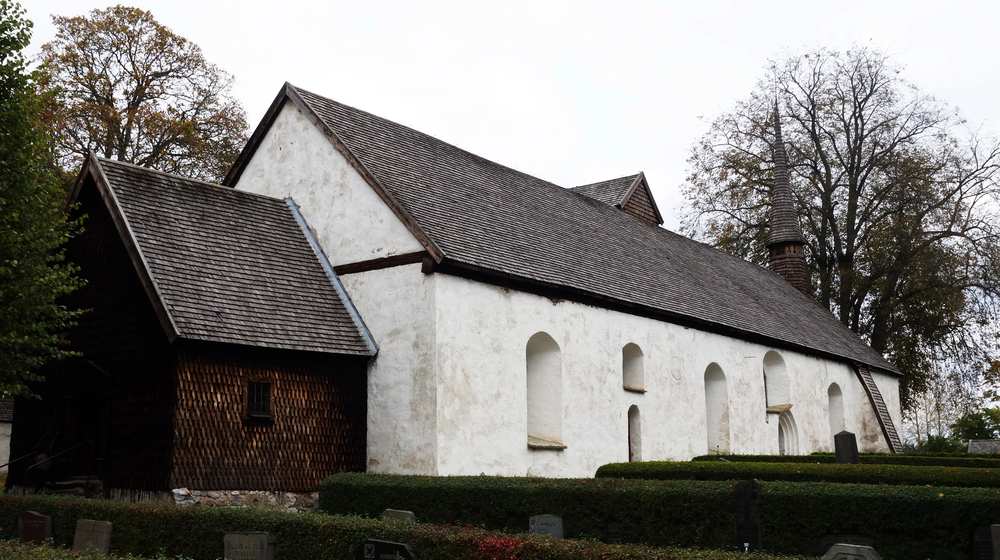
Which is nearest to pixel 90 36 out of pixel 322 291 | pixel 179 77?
pixel 179 77

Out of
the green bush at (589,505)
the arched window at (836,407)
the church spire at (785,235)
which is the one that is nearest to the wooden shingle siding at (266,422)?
the green bush at (589,505)

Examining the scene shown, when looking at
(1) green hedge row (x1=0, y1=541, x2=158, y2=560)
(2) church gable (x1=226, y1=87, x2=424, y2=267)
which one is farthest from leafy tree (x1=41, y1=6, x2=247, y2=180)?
(1) green hedge row (x1=0, y1=541, x2=158, y2=560)

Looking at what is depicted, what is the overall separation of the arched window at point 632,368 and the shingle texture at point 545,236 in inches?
43.6

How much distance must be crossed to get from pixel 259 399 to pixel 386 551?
7045 mm

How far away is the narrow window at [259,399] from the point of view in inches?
601

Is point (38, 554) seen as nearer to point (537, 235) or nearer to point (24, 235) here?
point (24, 235)

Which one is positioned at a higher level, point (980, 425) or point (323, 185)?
point (323, 185)

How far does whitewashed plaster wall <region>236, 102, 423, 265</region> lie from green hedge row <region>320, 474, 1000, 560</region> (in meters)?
5.57

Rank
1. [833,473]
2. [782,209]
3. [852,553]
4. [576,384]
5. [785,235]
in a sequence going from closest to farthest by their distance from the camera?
[852,553], [833,473], [576,384], [782,209], [785,235]

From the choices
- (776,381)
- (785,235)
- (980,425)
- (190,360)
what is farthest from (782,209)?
(190,360)

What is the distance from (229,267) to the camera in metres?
16.4

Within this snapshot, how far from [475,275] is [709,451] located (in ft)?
32.6

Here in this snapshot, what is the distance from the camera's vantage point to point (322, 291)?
17781 mm

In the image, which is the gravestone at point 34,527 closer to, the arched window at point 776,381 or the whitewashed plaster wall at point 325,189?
the whitewashed plaster wall at point 325,189
